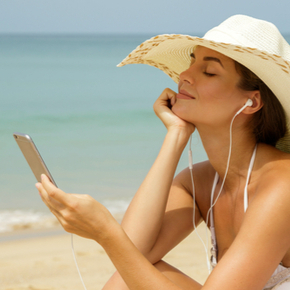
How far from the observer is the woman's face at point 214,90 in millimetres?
2164

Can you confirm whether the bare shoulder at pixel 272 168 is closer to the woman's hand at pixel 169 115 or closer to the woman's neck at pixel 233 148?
the woman's neck at pixel 233 148

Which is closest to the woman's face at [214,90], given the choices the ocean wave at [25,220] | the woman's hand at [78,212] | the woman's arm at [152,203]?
the woman's arm at [152,203]

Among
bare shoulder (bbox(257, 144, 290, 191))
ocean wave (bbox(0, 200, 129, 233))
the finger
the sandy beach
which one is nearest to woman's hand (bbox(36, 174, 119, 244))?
the finger

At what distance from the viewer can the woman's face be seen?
2.16 m

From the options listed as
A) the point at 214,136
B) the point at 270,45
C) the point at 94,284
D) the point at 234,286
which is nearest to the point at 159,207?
the point at 214,136

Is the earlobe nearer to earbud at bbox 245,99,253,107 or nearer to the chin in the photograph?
earbud at bbox 245,99,253,107

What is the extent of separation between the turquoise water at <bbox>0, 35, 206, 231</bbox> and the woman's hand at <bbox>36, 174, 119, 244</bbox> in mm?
3354

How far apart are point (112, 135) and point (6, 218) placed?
16.3 feet

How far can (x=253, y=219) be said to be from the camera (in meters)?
1.82

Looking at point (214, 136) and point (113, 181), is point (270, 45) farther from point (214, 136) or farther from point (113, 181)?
point (113, 181)

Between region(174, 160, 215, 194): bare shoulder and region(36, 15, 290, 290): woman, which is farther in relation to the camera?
region(174, 160, 215, 194): bare shoulder

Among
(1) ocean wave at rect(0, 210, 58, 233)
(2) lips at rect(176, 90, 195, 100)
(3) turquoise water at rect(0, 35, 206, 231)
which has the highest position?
(2) lips at rect(176, 90, 195, 100)

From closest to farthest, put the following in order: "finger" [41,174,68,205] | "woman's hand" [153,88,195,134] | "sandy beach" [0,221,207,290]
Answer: "finger" [41,174,68,205] < "woman's hand" [153,88,195,134] < "sandy beach" [0,221,207,290]

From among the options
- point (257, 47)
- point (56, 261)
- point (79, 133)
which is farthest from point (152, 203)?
point (79, 133)
